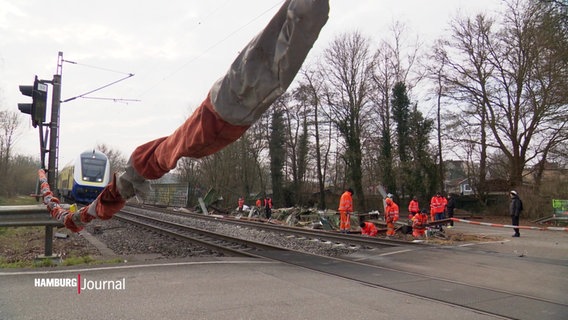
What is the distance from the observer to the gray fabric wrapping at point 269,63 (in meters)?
1.57

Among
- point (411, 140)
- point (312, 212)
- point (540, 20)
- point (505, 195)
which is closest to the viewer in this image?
point (540, 20)

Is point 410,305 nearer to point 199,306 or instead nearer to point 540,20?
point 199,306

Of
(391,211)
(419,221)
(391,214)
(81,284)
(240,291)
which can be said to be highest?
(391,211)

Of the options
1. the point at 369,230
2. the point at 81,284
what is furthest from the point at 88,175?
the point at 81,284

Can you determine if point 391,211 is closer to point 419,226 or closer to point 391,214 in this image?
point 391,214

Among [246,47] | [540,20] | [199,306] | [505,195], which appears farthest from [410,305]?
[505,195]

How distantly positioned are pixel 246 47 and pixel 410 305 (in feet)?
17.0

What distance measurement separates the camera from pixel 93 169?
2869cm

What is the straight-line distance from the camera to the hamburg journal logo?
6.38m

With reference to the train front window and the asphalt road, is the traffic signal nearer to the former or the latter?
the asphalt road

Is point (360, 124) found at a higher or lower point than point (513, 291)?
higher

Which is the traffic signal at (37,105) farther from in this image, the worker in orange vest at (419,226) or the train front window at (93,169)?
the train front window at (93,169)

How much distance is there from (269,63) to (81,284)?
6.19 m

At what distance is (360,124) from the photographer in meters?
43.0
